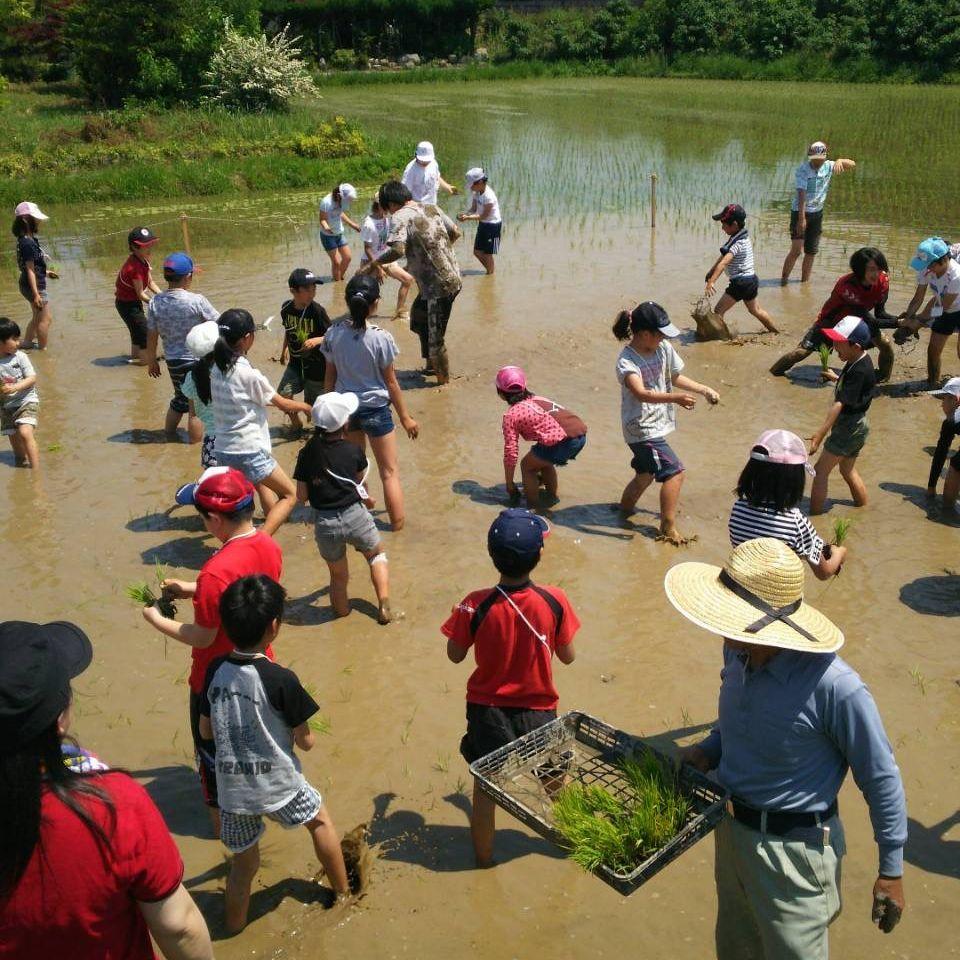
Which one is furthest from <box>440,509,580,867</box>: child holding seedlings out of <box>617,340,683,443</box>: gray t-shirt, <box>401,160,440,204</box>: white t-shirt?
<box>401,160,440,204</box>: white t-shirt

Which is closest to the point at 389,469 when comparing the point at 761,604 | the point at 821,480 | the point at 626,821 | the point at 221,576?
the point at 821,480

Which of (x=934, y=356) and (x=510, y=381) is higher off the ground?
(x=510, y=381)

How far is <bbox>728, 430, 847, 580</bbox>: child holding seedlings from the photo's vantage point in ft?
14.0

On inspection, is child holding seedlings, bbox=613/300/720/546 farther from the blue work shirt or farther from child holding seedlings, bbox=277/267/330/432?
the blue work shirt

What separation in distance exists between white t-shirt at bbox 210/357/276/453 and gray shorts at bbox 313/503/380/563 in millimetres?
922

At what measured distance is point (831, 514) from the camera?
24.9ft

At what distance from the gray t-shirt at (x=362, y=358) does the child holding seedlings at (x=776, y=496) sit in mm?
3307

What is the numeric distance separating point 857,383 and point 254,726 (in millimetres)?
5014

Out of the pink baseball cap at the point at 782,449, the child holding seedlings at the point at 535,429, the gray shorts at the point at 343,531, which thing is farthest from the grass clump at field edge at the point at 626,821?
the child holding seedlings at the point at 535,429

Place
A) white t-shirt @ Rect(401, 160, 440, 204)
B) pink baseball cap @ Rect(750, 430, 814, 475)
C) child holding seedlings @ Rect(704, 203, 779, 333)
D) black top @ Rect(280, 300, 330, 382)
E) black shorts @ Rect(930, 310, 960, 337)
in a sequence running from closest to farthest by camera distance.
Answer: pink baseball cap @ Rect(750, 430, 814, 475)
black top @ Rect(280, 300, 330, 382)
black shorts @ Rect(930, 310, 960, 337)
child holding seedlings @ Rect(704, 203, 779, 333)
white t-shirt @ Rect(401, 160, 440, 204)

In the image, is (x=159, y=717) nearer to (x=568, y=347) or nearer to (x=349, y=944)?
(x=349, y=944)

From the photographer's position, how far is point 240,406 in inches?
256

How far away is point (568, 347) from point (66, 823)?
9633 millimetres

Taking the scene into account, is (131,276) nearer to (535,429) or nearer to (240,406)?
(240,406)
